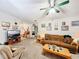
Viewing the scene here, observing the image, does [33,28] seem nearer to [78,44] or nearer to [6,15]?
[6,15]

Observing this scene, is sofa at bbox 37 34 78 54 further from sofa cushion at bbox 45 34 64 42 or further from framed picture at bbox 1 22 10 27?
framed picture at bbox 1 22 10 27

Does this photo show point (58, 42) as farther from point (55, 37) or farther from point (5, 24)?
point (5, 24)

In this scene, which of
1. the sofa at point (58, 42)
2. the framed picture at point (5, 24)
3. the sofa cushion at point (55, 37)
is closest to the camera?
the sofa at point (58, 42)

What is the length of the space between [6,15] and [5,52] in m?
5.09

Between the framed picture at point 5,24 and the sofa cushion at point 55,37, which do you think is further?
the framed picture at point 5,24

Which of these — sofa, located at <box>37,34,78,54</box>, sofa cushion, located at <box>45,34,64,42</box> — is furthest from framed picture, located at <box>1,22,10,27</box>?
sofa cushion, located at <box>45,34,64,42</box>

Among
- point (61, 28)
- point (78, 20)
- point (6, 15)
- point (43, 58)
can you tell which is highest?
point (6, 15)

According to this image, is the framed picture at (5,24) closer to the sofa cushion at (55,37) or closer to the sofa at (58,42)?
the sofa at (58,42)

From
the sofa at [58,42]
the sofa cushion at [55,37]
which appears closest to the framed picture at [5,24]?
the sofa at [58,42]

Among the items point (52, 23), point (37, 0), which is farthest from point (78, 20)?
point (37, 0)

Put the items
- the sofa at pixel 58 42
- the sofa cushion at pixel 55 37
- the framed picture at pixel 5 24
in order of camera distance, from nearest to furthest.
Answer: the sofa at pixel 58 42, the sofa cushion at pixel 55 37, the framed picture at pixel 5 24

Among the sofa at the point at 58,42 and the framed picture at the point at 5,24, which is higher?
the framed picture at the point at 5,24

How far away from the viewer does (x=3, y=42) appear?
268 inches

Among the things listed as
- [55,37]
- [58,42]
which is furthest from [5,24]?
[58,42]
